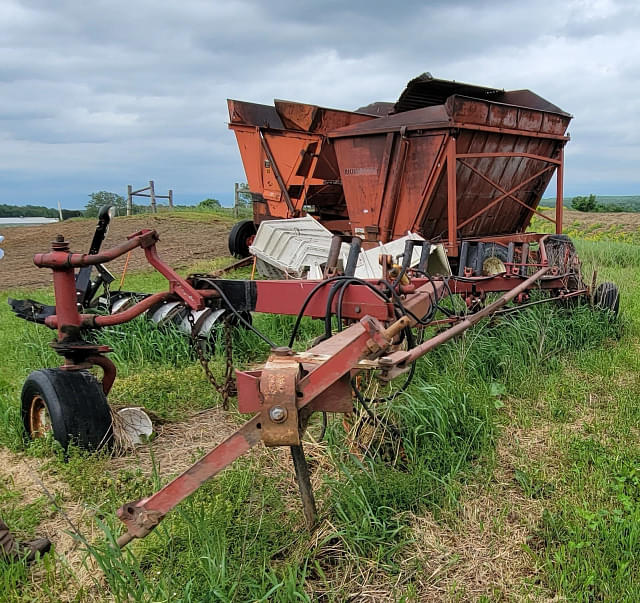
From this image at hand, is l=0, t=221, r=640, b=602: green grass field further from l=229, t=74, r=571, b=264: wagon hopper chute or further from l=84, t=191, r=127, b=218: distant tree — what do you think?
l=84, t=191, r=127, b=218: distant tree

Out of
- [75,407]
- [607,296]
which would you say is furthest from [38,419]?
[607,296]

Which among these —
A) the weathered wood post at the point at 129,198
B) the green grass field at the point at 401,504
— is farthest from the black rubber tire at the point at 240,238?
the weathered wood post at the point at 129,198

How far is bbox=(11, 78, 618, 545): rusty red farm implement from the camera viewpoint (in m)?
2.16

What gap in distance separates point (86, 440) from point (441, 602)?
2.30 metres

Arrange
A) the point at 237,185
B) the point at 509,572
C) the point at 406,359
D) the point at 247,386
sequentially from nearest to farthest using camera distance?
1. the point at 247,386
2. the point at 406,359
3. the point at 509,572
4. the point at 237,185

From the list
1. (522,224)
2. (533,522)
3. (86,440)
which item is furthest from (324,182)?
(533,522)

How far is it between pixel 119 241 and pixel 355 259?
13.7 meters

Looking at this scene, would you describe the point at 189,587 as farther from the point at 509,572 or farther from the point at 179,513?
the point at 509,572

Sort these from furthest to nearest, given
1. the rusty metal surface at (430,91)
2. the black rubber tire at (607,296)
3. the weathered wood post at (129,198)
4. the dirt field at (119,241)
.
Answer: the weathered wood post at (129,198), the dirt field at (119,241), the rusty metal surface at (430,91), the black rubber tire at (607,296)

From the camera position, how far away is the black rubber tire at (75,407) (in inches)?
136

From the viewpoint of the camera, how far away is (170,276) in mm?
3674

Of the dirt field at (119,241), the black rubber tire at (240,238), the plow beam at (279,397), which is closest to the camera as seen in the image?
the plow beam at (279,397)

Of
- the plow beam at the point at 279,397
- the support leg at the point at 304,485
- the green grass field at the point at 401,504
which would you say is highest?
the plow beam at the point at 279,397

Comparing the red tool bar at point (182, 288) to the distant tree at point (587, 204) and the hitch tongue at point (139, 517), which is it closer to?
the hitch tongue at point (139, 517)
